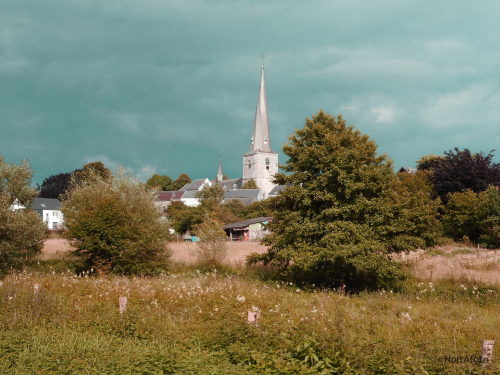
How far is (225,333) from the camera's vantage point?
931 cm

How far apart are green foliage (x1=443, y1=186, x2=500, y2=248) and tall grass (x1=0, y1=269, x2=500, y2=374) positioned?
22243mm

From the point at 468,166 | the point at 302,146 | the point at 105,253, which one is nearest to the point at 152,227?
the point at 105,253

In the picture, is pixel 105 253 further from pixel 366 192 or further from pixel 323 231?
pixel 366 192

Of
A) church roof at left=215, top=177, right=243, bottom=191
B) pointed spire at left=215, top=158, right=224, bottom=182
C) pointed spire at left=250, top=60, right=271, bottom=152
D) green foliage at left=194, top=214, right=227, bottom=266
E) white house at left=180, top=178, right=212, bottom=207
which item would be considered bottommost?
green foliage at left=194, top=214, right=227, bottom=266

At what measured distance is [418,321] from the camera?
12000mm

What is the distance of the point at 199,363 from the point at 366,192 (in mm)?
12850

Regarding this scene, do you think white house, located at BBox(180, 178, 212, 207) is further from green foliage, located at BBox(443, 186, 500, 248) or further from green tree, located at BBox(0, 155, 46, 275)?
green tree, located at BBox(0, 155, 46, 275)

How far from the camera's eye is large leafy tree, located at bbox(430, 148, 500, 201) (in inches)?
1790

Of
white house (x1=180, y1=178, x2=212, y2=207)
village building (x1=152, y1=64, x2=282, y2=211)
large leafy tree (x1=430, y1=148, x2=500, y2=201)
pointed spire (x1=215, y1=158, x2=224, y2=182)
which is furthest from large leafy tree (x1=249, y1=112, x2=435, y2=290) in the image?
pointed spire (x1=215, y1=158, x2=224, y2=182)

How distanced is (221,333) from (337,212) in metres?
9.45

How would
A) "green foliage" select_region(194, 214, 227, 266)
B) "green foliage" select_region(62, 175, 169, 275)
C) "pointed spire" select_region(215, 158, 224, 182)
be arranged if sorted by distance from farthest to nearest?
"pointed spire" select_region(215, 158, 224, 182), "green foliage" select_region(194, 214, 227, 266), "green foliage" select_region(62, 175, 169, 275)

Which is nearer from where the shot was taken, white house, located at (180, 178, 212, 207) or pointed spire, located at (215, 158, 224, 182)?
white house, located at (180, 178, 212, 207)

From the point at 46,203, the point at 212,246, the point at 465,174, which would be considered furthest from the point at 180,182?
the point at 212,246

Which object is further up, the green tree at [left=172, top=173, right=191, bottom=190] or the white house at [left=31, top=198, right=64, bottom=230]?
the green tree at [left=172, top=173, right=191, bottom=190]
